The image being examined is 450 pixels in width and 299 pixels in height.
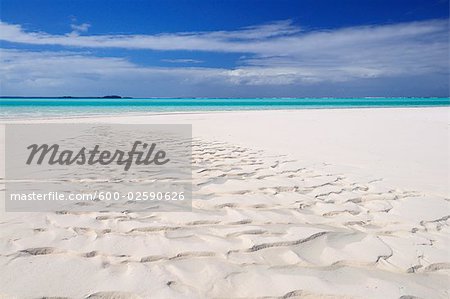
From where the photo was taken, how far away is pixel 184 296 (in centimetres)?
208

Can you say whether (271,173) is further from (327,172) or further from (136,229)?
(136,229)

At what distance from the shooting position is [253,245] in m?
2.75

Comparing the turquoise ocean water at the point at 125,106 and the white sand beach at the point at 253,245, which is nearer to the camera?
the white sand beach at the point at 253,245

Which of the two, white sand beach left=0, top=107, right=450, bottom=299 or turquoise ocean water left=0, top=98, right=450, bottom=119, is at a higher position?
turquoise ocean water left=0, top=98, right=450, bottom=119

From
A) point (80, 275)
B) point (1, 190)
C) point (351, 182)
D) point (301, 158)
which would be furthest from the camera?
point (301, 158)

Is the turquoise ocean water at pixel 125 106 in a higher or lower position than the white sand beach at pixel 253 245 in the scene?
higher

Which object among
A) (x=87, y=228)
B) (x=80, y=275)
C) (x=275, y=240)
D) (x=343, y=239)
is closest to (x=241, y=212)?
(x=275, y=240)

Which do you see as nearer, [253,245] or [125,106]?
[253,245]

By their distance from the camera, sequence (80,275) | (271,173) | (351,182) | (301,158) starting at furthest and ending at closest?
(301,158)
(271,173)
(351,182)
(80,275)

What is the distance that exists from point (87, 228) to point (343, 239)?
2.14 m

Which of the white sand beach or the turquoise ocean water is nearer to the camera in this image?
the white sand beach

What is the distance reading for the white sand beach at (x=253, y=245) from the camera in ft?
7.14

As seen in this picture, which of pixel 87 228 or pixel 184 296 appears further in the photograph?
pixel 87 228

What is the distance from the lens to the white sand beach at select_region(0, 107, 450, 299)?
7.14 ft
